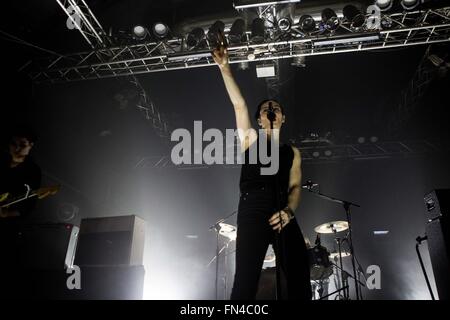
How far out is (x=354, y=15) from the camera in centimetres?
539

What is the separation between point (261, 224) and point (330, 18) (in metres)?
4.88

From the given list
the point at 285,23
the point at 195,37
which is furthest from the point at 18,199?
the point at 285,23

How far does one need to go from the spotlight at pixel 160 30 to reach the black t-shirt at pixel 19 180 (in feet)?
11.3

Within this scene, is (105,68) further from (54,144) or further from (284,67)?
(284,67)

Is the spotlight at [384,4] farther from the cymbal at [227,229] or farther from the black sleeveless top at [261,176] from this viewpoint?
the cymbal at [227,229]

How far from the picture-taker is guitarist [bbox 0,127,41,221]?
3.89m

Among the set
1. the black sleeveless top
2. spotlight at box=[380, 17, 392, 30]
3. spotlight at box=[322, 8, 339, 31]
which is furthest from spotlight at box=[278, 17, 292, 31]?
the black sleeveless top

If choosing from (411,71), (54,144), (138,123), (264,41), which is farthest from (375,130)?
(54,144)

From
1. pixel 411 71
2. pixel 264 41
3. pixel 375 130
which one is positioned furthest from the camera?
pixel 375 130

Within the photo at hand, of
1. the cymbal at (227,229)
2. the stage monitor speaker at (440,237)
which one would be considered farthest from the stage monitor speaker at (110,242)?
the stage monitor speaker at (440,237)

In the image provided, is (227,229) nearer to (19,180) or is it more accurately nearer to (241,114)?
(19,180)

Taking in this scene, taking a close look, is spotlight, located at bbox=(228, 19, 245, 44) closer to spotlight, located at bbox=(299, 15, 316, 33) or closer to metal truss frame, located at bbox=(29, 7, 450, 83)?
metal truss frame, located at bbox=(29, 7, 450, 83)

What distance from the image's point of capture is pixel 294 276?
174 cm
